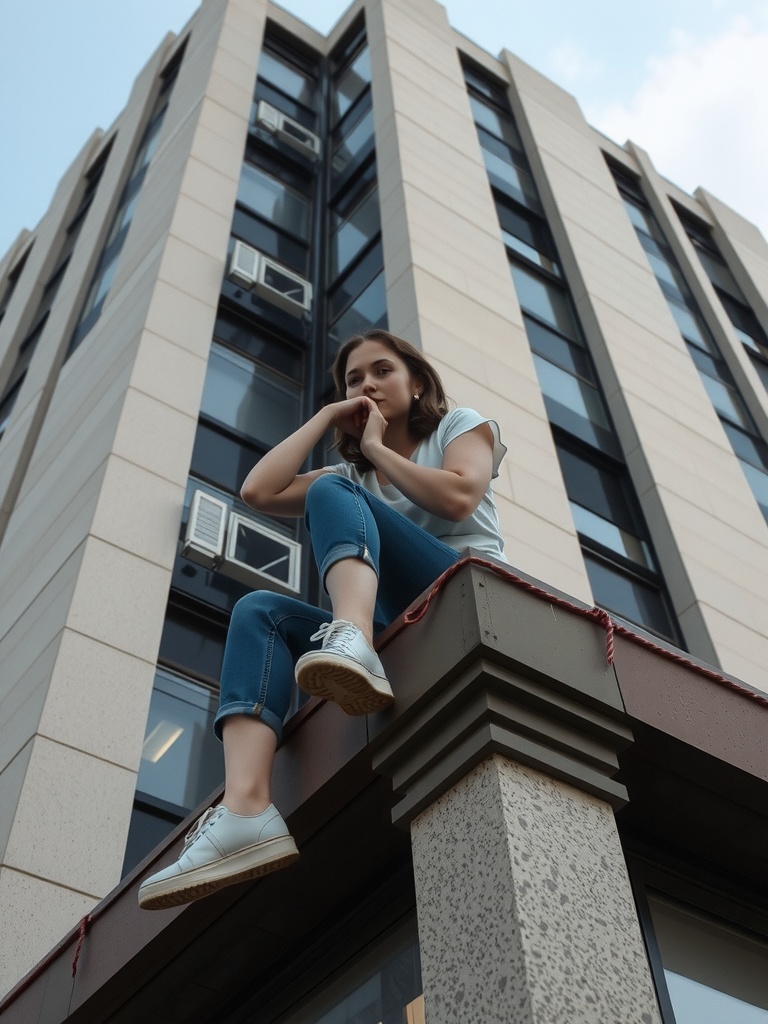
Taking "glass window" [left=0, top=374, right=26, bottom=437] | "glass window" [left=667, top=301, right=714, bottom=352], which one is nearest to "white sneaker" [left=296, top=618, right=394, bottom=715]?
Result: "glass window" [left=0, top=374, right=26, bottom=437]

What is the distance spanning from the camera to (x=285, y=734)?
12.5 feet

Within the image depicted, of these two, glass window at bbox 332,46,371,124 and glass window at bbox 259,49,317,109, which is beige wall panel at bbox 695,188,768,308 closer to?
glass window at bbox 332,46,371,124

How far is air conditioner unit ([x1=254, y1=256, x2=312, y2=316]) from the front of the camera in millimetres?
12758

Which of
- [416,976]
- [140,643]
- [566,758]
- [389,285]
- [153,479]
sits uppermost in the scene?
[389,285]

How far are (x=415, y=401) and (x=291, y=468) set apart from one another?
24.4 inches

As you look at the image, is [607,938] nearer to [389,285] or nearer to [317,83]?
[389,285]

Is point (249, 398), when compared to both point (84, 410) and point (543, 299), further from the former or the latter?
point (543, 299)

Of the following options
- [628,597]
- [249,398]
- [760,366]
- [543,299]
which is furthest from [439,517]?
[760,366]

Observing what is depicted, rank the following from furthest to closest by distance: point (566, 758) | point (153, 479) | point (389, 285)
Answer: point (389, 285) < point (153, 479) < point (566, 758)

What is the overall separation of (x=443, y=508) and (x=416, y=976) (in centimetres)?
146

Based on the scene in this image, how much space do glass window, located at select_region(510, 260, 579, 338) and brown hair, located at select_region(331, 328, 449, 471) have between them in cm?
931

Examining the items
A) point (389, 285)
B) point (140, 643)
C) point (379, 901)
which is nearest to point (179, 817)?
point (140, 643)

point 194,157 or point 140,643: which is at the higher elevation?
point 194,157

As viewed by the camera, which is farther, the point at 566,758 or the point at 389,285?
the point at 389,285
